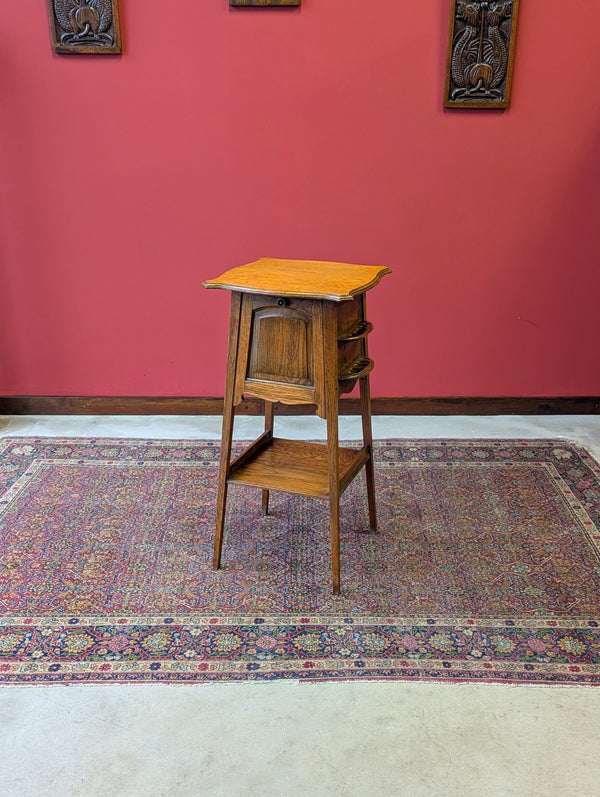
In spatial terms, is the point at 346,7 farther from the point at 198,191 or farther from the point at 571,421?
the point at 571,421

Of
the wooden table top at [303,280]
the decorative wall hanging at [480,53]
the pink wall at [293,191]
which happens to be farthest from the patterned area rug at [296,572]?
the decorative wall hanging at [480,53]

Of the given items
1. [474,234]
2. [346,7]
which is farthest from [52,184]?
[474,234]

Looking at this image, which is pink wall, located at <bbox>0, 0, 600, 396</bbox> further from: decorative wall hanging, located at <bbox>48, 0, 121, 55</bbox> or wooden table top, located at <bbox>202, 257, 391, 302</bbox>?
wooden table top, located at <bbox>202, 257, 391, 302</bbox>

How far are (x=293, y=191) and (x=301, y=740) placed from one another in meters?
2.61

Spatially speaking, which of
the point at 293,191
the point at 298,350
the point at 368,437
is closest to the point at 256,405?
the point at 293,191

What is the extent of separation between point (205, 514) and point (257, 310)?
1015 mm

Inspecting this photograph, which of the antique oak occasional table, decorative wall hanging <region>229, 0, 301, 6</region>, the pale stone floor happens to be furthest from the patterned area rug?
decorative wall hanging <region>229, 0, 301, 6</region>

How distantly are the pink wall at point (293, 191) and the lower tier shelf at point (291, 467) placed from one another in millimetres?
1253

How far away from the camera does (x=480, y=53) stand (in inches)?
135

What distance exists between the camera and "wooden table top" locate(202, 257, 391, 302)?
2.17 metres

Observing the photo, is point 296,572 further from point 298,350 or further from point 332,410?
point 298,350

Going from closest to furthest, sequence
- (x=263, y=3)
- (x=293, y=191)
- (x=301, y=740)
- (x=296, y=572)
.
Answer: (x=301, y=740) → (x=296, y=572) → (x=263, y=3) → (x=293, y=191)

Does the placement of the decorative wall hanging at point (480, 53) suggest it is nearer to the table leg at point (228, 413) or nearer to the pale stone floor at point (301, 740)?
the table leg at point (228, 413)

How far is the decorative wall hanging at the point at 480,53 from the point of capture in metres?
3.38
